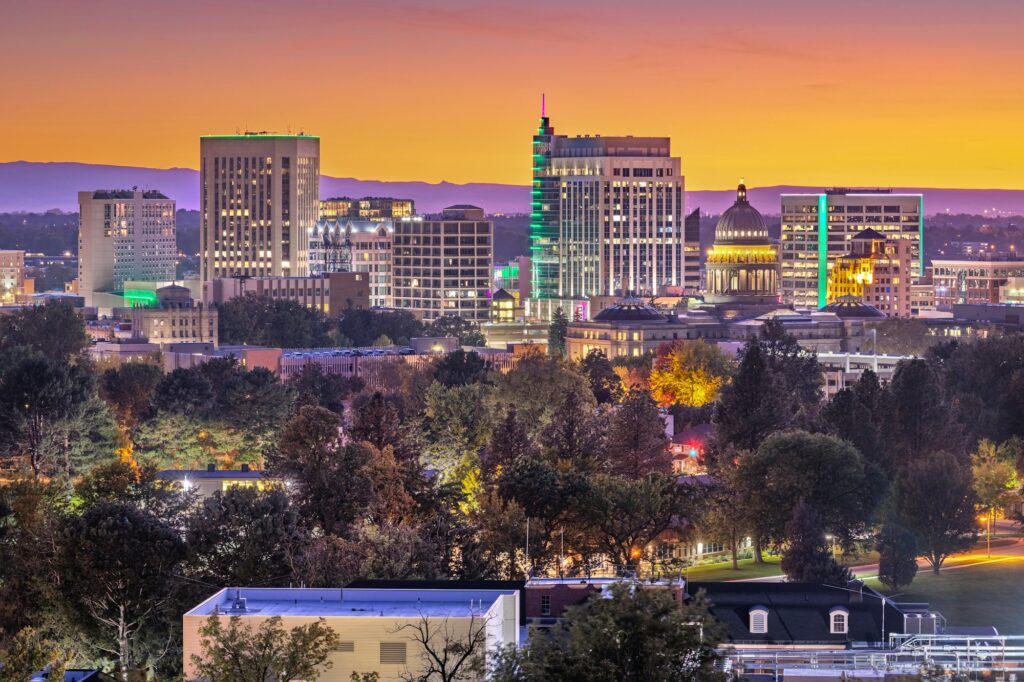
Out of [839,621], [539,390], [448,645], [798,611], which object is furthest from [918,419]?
[448,645]

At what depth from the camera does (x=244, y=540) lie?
75.7 m

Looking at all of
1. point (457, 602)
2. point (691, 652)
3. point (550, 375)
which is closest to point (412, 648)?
point (457, 602)

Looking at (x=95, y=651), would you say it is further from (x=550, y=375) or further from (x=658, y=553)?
(x=550, y=375)

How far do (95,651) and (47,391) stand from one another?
5283cm

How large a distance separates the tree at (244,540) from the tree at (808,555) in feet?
65.6

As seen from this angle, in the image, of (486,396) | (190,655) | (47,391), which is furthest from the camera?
(486,396)

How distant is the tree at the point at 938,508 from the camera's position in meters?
97.9

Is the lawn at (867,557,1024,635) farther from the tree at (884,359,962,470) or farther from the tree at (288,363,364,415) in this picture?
the tree at (288,363,364,415)

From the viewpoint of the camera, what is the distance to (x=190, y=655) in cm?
5694

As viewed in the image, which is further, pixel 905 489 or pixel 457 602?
pixel 905 489

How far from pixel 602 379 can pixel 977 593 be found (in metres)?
70.4

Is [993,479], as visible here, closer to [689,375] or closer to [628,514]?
[628,514]

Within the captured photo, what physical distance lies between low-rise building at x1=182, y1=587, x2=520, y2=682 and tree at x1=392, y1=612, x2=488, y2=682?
0.11ft

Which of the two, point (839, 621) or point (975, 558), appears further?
point (975, 558)
